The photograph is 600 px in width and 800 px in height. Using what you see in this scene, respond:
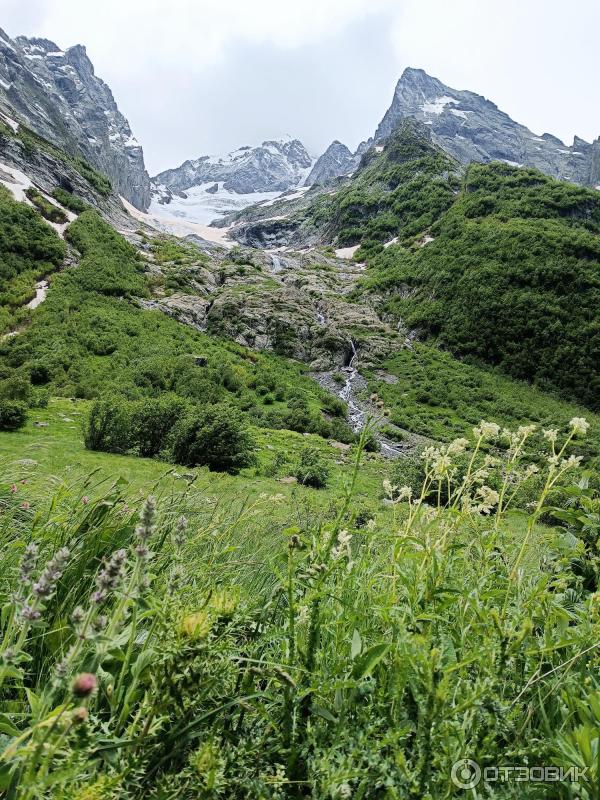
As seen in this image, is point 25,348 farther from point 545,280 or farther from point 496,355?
point 545,280

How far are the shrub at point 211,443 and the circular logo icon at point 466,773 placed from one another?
13.3m

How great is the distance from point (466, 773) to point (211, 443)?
45.4ft

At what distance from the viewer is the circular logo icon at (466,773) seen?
1.12 meters

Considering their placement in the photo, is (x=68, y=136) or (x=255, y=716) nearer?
(x=255, y=716)

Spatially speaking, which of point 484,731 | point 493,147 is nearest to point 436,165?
point 484,731

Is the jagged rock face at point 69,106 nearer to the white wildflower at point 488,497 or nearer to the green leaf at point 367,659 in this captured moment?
the white wildflower at point 488,497

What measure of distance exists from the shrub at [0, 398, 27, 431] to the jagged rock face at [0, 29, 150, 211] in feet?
276

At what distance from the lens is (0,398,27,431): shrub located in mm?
12992

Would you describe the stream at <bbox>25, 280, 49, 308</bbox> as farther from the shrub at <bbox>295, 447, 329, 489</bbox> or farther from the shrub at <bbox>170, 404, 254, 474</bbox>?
the shrub at <bbox>295, 447, 329, 489</bbox>

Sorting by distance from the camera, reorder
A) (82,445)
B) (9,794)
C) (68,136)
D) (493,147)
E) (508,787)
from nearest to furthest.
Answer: (9,794) < (508,787) < (82,445) < (68,136) < (493,147)

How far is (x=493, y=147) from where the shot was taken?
164375mm

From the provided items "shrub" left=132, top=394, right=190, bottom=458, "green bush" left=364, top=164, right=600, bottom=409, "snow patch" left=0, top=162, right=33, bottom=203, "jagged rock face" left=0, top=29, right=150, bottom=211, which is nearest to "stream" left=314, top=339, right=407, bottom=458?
"shrub" left=132, top=394, right=190, bottom=458

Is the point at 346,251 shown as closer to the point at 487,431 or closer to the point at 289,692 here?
the point at 487,431

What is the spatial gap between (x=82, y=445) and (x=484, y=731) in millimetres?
13907
